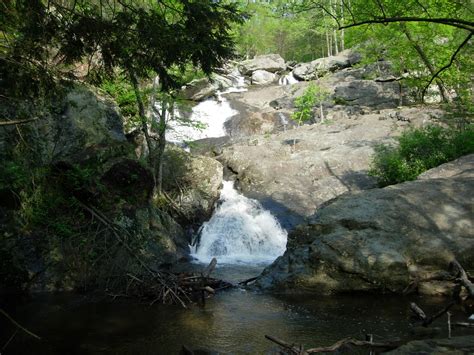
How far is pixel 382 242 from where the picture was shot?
9.34 m

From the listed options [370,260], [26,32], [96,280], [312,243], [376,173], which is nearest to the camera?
[26,32]

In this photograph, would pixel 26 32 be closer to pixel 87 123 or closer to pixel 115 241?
pixel 115 241

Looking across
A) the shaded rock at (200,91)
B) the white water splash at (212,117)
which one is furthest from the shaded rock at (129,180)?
the shaded rock at (200,91)

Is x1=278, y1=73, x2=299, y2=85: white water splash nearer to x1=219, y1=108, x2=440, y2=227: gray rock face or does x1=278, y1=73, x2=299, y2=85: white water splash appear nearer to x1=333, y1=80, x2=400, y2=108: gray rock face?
x1=333, y1=80, x2=400, y2=108: gray rock face

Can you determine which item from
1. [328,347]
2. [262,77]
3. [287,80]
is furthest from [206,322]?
[262,77]

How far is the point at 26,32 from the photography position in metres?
5.85

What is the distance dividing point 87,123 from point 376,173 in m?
10.7

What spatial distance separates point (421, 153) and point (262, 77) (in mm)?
27217

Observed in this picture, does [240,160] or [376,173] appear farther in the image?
[240,160]

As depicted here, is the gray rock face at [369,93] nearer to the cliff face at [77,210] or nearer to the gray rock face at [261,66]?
the gray rock face at [261,66]

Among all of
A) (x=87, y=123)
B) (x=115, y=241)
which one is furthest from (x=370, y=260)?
(x=87, y=123)

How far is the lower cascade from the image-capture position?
15.2 m

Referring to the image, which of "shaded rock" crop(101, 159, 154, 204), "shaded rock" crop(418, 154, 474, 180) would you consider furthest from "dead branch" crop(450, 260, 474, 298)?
"shaded rock" crop(101, 159, 154, 204)

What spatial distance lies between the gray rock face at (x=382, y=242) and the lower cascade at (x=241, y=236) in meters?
4.57
